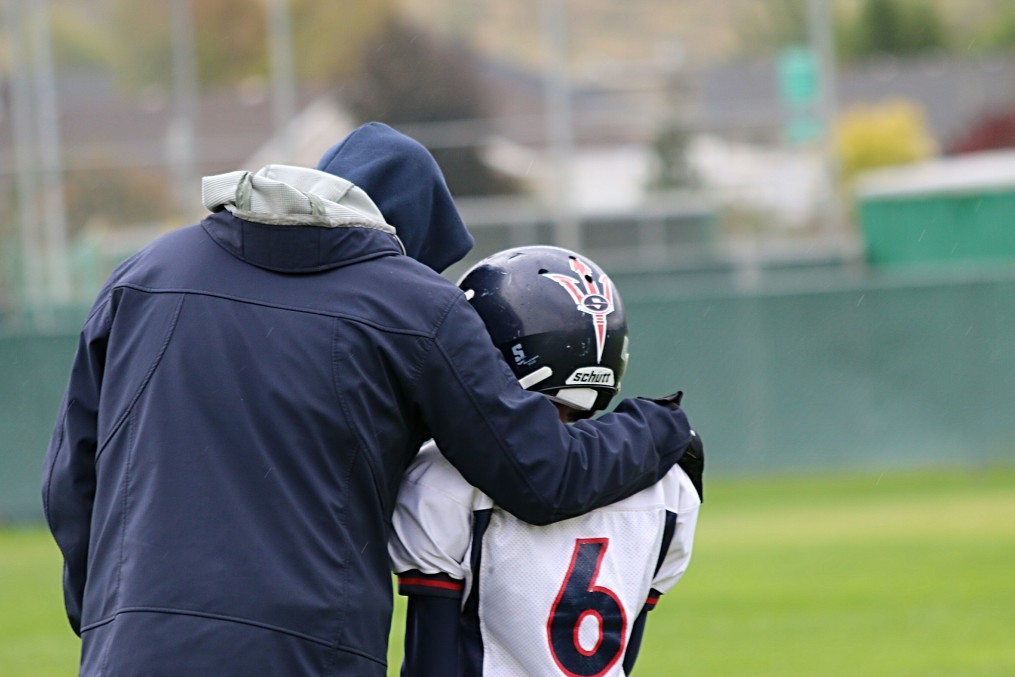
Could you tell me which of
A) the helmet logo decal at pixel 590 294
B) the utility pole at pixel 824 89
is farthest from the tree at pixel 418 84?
the helmet logo decal at pixel 590 294

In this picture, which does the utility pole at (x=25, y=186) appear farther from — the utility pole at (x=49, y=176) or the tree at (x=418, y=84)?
the tree at (x=418, y=84)

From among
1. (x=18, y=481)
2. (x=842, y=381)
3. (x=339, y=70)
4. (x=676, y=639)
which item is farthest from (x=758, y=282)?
(x=339, y=70)

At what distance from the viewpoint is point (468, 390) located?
2938 millimetres

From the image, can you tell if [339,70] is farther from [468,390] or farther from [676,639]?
[468,390]

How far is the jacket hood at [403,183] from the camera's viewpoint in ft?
10.5

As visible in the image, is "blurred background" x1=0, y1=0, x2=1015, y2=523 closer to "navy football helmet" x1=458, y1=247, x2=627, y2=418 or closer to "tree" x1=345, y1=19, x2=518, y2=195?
"tree" x1=345, y1=19, x2=518, y2=195

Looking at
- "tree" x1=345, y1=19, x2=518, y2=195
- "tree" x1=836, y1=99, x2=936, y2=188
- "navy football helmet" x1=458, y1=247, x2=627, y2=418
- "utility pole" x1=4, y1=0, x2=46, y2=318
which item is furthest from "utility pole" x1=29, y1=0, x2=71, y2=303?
"tree" x1=836, y1=99, x2=936, y2=188

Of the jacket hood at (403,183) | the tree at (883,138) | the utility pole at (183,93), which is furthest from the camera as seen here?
the tree at (883,138)

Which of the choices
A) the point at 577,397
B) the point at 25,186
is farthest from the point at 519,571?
the point at 25,186

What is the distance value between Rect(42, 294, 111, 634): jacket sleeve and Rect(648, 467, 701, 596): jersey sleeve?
3.72 ft

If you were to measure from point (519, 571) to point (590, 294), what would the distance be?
66 centimetres

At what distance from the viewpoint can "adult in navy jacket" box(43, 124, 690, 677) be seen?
285cm

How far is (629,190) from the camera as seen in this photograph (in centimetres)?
3619

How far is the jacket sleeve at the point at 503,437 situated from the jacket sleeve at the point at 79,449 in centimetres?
65
